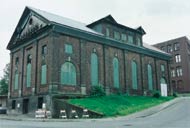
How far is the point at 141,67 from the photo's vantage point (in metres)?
39.8

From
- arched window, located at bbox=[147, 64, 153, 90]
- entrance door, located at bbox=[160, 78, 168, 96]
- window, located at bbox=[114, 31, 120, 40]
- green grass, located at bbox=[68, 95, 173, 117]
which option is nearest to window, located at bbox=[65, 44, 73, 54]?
green grass, located at bbox=[68, 95, 173, 117]

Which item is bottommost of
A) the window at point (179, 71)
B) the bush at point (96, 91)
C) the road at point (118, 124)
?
the road at point (118, 124)

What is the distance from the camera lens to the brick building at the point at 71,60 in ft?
93.7

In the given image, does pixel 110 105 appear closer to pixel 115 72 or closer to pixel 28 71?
pixel 115 72

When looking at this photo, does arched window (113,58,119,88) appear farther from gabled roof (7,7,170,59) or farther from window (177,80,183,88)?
window (177,80,183,88)

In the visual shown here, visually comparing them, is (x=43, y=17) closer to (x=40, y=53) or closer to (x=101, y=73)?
(x=40, y=53)

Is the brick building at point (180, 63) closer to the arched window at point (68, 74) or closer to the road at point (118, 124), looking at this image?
the arched window at point (68, 74)

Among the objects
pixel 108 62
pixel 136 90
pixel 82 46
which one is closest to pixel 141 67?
pixel 136 90

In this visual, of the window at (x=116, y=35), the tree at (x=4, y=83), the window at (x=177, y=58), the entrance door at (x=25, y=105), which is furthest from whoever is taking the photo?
the tree at (x=4, y=83)

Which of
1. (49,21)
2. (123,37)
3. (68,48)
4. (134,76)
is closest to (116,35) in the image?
(123,37)

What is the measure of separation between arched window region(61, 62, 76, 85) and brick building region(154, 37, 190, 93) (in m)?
37.5

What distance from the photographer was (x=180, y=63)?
196 feet

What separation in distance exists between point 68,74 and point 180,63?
39297 mm

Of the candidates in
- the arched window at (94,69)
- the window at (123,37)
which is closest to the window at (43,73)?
the arched window at (94,69)
